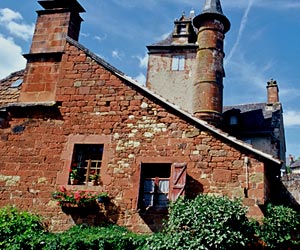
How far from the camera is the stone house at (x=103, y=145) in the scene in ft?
29.2

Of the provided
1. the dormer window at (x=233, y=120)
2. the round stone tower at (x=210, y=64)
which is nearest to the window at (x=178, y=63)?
the round stone tower at (x=210, y=64)

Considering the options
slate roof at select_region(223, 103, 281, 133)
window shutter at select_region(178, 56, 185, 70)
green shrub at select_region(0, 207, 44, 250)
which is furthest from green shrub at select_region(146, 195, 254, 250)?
window shutter at select_region(178, 56, 185, 70)

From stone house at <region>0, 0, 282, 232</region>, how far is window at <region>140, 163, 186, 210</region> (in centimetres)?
3

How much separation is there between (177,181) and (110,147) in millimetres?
2248

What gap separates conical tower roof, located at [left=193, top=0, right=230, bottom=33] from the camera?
59.7 feet

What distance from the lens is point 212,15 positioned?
18.2 metres

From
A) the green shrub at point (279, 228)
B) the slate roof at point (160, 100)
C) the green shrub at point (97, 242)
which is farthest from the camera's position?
the slate roof at point (160, 100)

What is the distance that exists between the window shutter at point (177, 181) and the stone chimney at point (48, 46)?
15.1ft

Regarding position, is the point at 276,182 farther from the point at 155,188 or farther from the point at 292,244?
the point at 155,188

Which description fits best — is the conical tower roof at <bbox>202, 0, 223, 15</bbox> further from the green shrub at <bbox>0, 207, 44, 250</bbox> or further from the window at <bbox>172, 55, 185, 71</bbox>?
the green shrub at <bbox>0, 207, 44, 250</bbox>

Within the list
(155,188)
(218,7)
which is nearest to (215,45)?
(218,7)

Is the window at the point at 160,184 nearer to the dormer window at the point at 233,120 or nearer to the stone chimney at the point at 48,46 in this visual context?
the stone chimney at the point at 48,46

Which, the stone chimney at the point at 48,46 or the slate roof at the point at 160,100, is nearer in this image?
the slate roof at the point at 160,100

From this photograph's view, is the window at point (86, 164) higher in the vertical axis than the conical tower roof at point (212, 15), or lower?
lower
